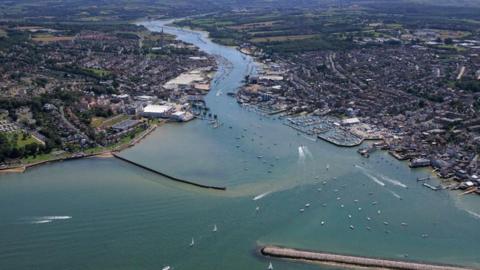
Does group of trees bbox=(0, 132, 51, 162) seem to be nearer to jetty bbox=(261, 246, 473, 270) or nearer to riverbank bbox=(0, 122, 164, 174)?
riverbank bbox=(0, 122, 164, 174)

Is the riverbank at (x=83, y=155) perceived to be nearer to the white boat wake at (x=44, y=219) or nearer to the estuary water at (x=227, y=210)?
the estuary water at (x=227, y=210)

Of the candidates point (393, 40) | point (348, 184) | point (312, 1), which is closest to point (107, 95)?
point (348, 184)

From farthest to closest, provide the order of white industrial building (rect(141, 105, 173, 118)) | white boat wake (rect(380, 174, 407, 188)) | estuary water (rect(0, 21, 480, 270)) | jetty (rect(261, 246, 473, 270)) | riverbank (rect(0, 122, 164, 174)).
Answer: white industrial building (rect(141, 105, 173, 118))
riverbank (rect(0, 122, 164, 174))
white boat wake (rect(380, 174, 407, 188))
estuary water (rect(0, 21, 480, 270))
jetty (rect(261, 246, 473, 270))

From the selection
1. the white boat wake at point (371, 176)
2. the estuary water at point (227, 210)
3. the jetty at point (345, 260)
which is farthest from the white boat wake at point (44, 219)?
the white boat wake at point (371, 176)

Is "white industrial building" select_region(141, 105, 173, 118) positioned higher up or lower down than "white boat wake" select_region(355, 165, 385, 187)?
higher up

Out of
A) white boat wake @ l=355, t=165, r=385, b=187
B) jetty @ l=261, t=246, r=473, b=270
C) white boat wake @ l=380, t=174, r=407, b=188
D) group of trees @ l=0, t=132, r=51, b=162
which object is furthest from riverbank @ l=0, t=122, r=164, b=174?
white boat wake @ l=380, t=174, r=407, b=188

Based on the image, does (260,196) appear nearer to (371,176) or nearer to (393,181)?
(371,176)

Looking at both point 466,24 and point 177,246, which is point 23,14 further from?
point 177,246
